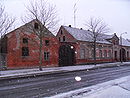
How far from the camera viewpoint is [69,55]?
1490 inches

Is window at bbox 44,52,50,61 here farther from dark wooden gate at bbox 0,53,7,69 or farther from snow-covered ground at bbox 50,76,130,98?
snow-covered ground at bbox 50,76,130,98

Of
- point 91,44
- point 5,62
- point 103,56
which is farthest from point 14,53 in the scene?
point 103,56

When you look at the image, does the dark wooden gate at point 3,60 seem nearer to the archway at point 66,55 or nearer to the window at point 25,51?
the window at point 25,51

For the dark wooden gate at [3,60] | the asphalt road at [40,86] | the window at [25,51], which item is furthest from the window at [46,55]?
the asphalt road at [40,86]

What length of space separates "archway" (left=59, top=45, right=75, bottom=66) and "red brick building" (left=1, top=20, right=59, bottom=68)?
3.58 metres

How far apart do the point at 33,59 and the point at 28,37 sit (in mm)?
3513

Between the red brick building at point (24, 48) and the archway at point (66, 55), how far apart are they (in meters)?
3.58

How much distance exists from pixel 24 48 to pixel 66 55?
34.8 ft

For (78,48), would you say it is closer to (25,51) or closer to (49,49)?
(49,49)

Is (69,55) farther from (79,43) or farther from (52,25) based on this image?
(52,25)

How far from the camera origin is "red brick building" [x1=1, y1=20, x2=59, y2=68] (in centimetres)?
2722

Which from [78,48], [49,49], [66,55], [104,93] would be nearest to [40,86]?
[104,93]

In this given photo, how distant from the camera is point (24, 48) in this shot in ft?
95.2

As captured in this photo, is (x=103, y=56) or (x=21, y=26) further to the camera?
(x=103, y=56)
